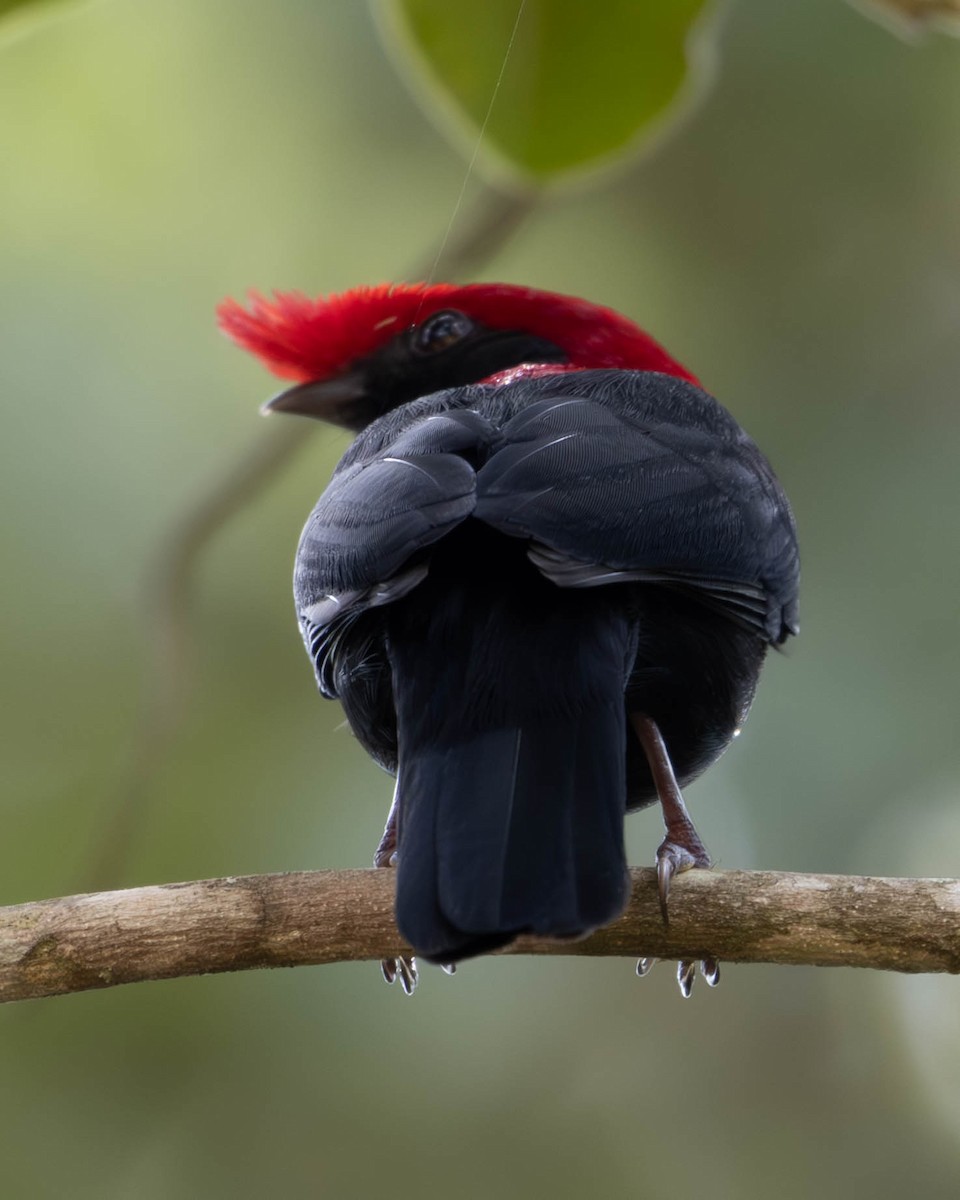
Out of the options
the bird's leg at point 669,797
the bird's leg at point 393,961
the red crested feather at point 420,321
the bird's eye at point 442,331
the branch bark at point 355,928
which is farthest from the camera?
the bird's eye at point 442,331

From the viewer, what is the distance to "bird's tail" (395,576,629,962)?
2303mm

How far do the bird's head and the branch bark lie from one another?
1767 mm

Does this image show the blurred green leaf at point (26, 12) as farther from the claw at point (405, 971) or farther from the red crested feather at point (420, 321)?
the red crested feather at point (420, 321)

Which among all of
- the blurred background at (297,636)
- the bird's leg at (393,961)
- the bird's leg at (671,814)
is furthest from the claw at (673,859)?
the blurred background at (297,636)

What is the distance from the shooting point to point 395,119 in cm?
743

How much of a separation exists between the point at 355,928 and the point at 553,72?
148 cm

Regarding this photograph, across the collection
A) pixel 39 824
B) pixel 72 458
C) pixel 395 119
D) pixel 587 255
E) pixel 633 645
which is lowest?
pixel 633 645

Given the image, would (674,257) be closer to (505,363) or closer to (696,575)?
(505,363)

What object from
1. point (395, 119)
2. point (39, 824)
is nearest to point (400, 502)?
point (39, 824)

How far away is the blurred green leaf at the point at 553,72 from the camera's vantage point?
2412 mm

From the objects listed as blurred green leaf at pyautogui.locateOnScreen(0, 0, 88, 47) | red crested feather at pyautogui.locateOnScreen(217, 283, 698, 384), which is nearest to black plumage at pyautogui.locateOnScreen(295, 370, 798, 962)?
red crested feather at pyautogui.locateOnScreen(217, 283, 698, 384)

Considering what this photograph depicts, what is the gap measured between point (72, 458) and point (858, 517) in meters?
3.39

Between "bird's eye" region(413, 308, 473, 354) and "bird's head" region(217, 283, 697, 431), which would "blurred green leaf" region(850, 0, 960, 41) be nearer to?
"bird's head" region(217, 283, 697, 431)

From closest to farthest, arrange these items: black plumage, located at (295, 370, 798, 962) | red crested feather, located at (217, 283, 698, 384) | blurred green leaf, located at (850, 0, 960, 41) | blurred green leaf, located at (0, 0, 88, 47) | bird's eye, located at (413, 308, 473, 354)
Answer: blurred green leaf, located at (0, 0, 88, 47) < blurred green leaf, located at (850, 0, 960, 41) < black plumage, located at (295, 370, 798, 962) < red crested feather, located at (217, 283, 698, 384) < bird's eye, located at (413, 308, 473, 354)
